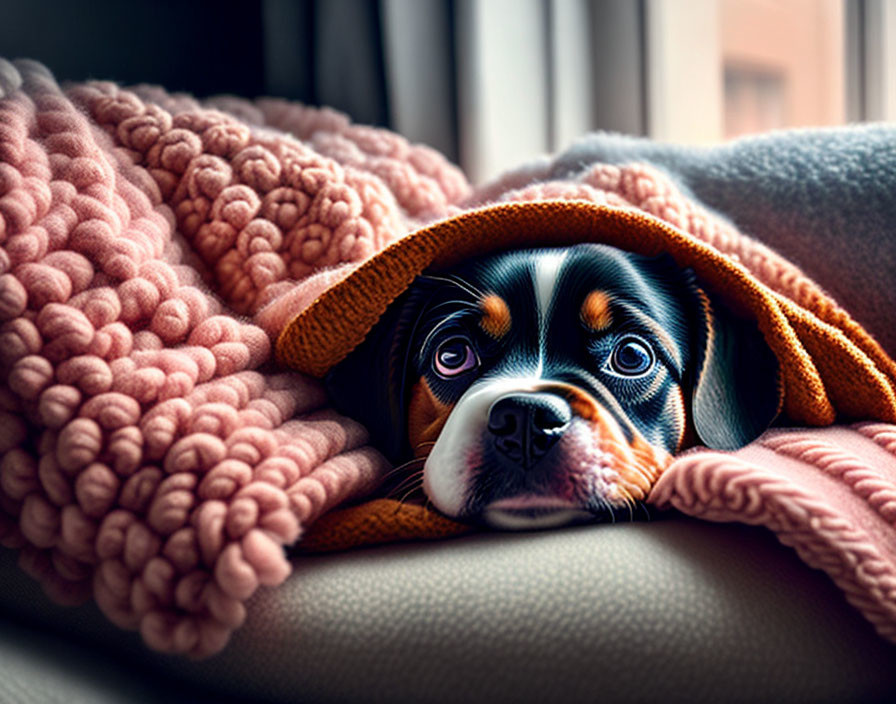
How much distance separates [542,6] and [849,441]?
1.48 metres

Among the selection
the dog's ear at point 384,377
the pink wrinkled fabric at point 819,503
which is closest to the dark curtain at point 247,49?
the dog's ear at point 384,377

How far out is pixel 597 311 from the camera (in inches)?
36.3

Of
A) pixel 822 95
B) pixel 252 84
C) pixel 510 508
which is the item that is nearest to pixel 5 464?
pixel 510 508

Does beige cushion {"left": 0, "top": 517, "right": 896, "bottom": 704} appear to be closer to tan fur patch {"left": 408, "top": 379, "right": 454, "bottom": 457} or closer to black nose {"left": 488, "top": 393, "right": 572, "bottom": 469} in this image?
black nose {"left": 488, "top": 393, "right": 572, "bottom": 469}

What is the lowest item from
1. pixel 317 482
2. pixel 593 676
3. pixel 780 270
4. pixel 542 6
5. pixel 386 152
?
pixel 593 676

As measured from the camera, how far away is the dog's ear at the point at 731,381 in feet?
3.00

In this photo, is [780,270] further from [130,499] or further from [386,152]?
[130,499]

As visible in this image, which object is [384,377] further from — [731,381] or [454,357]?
[731,381]

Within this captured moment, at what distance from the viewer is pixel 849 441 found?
85cm

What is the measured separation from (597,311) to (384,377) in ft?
0.84

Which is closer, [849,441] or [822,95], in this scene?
[849,441]

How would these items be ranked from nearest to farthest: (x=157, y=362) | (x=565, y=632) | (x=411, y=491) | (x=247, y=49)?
1. (x=565, y=632)
2. (x=157, y=362)
3. (x=411, y=491)
4. (x=247, y=49)

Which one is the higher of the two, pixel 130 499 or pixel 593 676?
pixel 130 499

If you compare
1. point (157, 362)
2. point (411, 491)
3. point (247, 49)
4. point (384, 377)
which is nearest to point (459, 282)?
point (384, 377)
